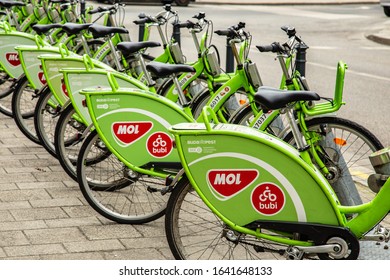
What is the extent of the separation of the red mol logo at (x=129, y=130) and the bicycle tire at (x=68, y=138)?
2.75ft

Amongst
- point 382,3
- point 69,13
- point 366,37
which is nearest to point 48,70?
point 69,13

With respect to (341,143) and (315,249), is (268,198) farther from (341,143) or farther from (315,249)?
(341,143)

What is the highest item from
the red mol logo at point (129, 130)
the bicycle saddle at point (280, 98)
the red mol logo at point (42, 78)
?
the bicycle saddle at point (280, 98)

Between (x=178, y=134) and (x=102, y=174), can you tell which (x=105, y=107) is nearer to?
(x=102, y=174)

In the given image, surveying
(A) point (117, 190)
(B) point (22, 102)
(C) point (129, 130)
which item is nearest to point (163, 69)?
(C) point (129, 130)

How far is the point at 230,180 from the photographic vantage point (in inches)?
194

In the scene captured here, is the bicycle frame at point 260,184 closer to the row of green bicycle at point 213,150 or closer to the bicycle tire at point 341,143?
the row of green bicycle at point 213,150

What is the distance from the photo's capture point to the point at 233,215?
16.2 ft

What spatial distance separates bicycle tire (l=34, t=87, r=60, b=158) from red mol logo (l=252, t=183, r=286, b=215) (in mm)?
3283

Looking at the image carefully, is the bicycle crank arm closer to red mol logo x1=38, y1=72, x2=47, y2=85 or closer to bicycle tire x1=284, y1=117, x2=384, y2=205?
bicycle tire x1=284, y1=117, x2=384, y2=205

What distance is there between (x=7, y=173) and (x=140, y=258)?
234cm

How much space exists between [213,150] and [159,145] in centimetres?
143

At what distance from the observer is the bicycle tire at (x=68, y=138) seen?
718 cm

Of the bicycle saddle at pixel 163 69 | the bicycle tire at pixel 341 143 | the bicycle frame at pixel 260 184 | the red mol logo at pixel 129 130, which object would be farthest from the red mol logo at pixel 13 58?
the bicycle frame at pixel 260 184
